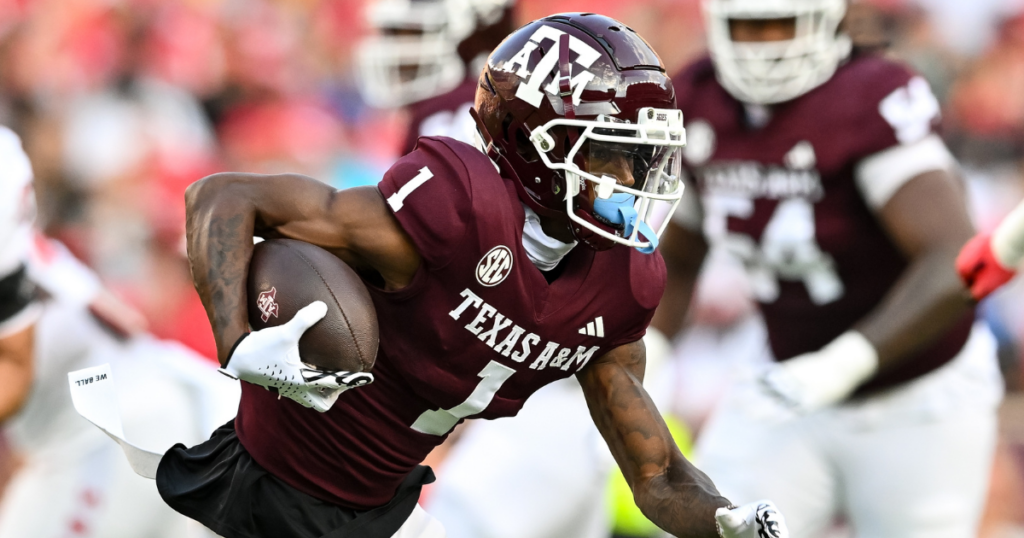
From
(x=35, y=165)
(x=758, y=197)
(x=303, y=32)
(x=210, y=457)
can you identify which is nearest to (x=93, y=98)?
(x=35, y=165)

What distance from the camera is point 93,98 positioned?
709 centimetres

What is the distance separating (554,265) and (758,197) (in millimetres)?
1513

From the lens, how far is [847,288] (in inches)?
157

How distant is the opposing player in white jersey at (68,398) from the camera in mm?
3660

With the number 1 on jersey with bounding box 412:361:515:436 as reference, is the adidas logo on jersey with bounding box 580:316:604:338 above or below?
above

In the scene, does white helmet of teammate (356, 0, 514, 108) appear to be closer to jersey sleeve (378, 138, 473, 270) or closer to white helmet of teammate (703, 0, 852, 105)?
white helmet of teammate (703, 0, 852, 105)

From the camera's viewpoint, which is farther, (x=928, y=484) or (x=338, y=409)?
(x=928, y=484)

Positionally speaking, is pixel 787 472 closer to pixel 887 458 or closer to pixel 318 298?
pixel 887 458

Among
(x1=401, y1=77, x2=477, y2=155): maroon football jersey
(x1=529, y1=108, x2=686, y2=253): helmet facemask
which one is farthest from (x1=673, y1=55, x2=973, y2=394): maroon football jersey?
(x1=529, y1=108, x2=686, y2=253): helmet facemask

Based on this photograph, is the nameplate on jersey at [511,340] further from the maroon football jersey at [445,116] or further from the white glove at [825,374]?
the maroon football jersey at [445,116]

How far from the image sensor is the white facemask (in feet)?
8.42

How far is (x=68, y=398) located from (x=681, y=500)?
2.13 metres

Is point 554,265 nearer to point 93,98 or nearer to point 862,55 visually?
point 862,55

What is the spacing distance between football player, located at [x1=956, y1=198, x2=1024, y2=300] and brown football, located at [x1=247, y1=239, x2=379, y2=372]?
1.91m
